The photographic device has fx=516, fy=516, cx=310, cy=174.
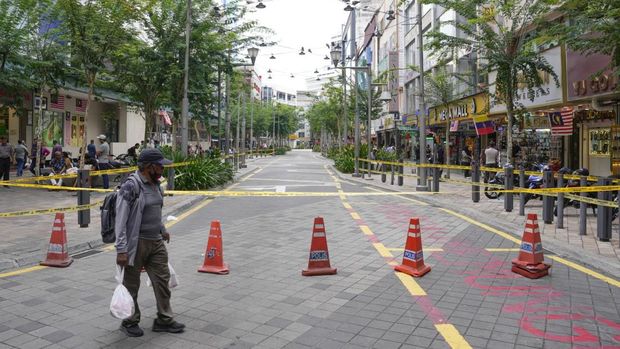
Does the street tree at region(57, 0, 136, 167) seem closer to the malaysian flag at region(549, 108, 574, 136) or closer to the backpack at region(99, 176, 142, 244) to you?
the backpack at region(99, 176, 142, 244)

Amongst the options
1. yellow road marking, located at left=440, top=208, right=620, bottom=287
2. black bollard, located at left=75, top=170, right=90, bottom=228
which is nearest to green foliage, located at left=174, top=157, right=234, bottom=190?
black bollard, located at left=75, top=170, right=90, bottom=228

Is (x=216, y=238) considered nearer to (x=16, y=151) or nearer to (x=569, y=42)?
(x=569, y=42)

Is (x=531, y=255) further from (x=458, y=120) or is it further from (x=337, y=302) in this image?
(x=458, y=120)

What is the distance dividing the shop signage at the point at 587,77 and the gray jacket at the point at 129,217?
12908mm

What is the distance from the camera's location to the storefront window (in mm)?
16688

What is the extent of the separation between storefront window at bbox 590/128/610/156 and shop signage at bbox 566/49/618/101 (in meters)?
2.23

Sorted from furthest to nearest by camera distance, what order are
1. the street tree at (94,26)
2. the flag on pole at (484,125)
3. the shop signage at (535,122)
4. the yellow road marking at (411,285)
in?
the flag on pole at (484,125), the shop signage at (535,122), the street tree at (94,26), the yellow road marking at (411,285)

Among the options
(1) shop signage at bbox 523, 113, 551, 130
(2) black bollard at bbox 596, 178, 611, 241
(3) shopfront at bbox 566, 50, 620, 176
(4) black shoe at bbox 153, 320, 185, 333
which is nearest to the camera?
(4) black shoe at bbox 153, 320, 185, 333

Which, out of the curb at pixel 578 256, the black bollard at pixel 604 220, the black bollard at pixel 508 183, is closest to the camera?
the curb at pixel 578 256

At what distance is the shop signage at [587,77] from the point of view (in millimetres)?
13789

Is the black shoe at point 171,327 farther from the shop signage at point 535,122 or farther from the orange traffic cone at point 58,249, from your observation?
the shop signage at point 535,122

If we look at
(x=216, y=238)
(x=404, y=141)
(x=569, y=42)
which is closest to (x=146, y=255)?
(x=216, y=238)

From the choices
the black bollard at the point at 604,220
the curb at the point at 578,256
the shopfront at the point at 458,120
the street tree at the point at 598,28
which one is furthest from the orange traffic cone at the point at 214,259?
the shopfront at the point at 458,120

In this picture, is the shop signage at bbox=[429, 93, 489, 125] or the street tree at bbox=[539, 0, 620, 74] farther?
the shop signage at bbox=[429, 93, 489, 125]
